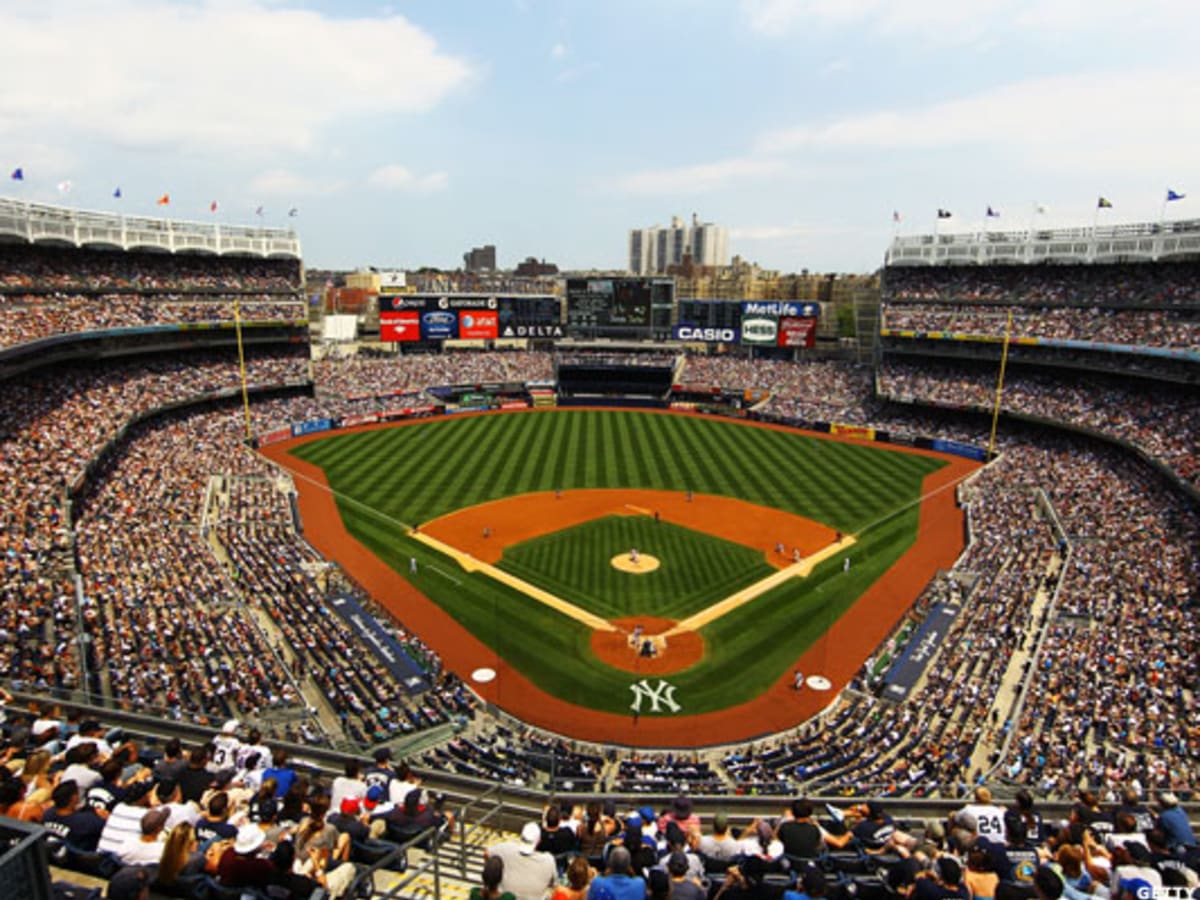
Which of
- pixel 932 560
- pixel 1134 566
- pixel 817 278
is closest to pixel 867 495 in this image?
pixel 932 560

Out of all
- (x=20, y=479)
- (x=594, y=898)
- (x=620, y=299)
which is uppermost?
(x=620, y=299)

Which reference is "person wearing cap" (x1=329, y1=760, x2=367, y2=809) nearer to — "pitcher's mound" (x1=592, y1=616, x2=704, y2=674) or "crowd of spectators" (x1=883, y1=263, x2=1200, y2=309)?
"pitcher's mound" (x1=592, y1=616, x2=704, y2=674)

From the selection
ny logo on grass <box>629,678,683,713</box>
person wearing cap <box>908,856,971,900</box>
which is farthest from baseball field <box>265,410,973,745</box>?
person wearing cap <box>908,856,971,900</box>

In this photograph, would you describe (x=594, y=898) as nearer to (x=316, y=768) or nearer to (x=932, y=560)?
(x=316, y=768)

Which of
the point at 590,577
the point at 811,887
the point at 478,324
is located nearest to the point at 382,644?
the point at 590,577

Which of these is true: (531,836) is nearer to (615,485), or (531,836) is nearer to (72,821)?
(72,821)
